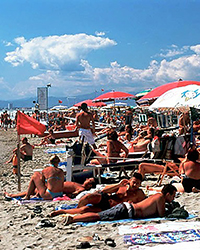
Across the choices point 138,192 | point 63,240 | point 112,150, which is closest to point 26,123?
point 112,150

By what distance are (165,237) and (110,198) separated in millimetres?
1149

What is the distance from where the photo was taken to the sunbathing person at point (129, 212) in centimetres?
428

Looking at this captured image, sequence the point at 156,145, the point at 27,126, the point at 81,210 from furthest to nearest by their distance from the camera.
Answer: the point at 27,126
the point at 156,145
the point at 81,210

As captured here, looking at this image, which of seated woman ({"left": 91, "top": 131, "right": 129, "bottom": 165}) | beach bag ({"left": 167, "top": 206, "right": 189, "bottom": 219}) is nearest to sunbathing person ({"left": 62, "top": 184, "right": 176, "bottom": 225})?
beach bag ({"left": 167, "top": 206, "right": 189, "bottom": 219})

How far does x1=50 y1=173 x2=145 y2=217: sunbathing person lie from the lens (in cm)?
452

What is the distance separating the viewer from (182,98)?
21.0ft

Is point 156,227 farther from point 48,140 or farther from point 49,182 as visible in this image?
point 48,140

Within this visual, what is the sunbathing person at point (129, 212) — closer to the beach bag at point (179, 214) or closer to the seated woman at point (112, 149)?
the beach bag at point (179, 214)

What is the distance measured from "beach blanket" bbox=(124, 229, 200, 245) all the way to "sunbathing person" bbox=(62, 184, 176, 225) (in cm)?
55

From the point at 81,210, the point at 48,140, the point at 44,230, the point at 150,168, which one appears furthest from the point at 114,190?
the point at 48,140

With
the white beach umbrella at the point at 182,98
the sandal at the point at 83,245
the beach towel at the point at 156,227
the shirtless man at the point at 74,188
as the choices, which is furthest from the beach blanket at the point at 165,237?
the white beach umbrella at the point at 182,98

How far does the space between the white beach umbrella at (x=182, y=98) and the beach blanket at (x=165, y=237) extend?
280 cm

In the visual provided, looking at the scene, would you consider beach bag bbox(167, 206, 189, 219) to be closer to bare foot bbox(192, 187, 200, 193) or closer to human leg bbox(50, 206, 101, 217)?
human leg bbox(50, 206, 101, 217)

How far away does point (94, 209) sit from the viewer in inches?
178
